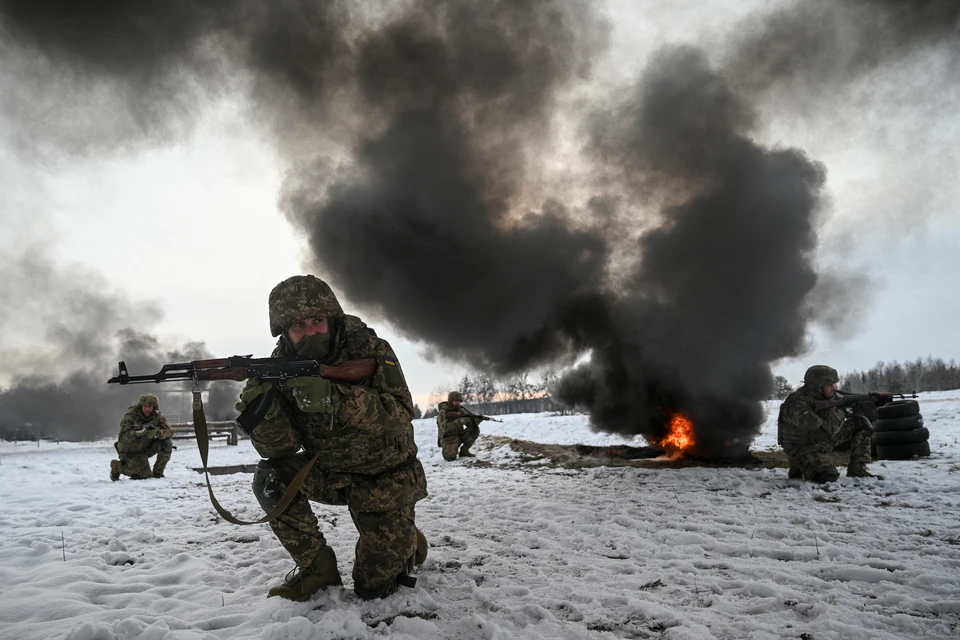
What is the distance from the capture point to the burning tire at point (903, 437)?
382 inches

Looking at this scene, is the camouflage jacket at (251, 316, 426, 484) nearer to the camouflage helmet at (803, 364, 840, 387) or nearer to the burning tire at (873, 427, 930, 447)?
the camouflage helmet at (803, 364, 840, 387)

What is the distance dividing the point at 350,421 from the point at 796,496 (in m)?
5.99

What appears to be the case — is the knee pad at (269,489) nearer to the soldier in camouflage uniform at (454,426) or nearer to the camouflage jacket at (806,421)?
the camouflage jacket at (806,421)

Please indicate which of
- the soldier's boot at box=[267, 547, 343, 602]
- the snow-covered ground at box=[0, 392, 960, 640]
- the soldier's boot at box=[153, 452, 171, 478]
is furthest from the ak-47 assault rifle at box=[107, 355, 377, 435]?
the soldier's boot at box=[153, 452, 171, 478]

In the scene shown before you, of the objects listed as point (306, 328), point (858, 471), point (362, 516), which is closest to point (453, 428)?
point (858, 471)

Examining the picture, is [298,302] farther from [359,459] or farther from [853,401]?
[853,401]

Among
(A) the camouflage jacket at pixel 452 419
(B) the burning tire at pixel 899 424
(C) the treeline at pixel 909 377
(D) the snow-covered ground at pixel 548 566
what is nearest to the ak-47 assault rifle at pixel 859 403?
(D) the snow-covered ground at pixel 548 566

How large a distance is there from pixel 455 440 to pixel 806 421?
28.8ft

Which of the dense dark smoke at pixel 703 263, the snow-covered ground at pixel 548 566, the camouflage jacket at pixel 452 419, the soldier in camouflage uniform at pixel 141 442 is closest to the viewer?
the snow-covered ground at pixel 548 566

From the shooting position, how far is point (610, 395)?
40.4 feet

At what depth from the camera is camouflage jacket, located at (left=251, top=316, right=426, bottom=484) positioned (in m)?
3.37

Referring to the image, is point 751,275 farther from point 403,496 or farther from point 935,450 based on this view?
point 403,496

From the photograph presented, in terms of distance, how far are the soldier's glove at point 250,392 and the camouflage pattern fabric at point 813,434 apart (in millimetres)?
7275

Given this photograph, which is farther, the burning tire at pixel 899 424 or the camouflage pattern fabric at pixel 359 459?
the burning tire at pixel 899 424
